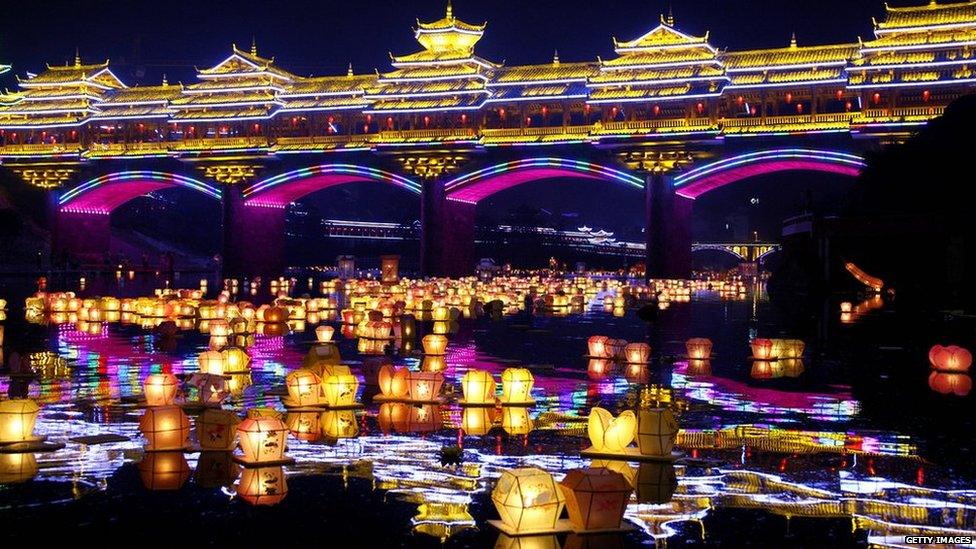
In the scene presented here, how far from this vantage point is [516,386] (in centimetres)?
1459

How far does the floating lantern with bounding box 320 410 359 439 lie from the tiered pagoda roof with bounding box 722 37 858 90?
42.5 m

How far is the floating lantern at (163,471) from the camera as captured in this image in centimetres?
976

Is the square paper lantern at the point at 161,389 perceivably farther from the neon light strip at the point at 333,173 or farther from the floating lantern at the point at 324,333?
the neon light strip at the point at 333,173

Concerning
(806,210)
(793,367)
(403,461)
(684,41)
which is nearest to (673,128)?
(684,41)

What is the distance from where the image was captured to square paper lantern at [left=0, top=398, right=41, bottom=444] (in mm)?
11164

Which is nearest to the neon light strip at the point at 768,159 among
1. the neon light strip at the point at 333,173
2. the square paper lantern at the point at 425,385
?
the neon light strip at the point at 333,173

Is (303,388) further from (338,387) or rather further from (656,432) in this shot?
(656,432)

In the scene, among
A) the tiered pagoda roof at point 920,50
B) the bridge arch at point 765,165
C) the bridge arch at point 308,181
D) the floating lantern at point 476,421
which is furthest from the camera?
the bridge arch at point 308,181

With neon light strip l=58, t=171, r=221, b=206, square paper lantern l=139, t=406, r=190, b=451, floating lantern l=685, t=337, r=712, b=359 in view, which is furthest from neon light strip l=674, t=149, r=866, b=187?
square paper lantern l=139, t=406, r=190, b=451

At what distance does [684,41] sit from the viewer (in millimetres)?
55219

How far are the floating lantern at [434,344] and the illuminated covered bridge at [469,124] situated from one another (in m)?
34.4

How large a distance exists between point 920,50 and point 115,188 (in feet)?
173

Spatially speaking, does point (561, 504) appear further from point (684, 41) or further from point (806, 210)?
point (684, 41)

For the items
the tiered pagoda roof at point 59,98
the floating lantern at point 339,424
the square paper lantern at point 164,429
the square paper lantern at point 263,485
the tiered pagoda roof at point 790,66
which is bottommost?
the square paper lantern at point 263,485
